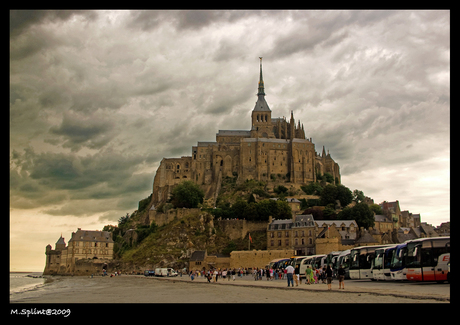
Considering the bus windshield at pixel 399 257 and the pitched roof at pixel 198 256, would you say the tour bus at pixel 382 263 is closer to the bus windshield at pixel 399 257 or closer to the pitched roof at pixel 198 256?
the bus windshield at pixel 399 257

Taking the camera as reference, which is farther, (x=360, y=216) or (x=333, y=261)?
(x=360, y=216)

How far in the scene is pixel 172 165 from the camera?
115250 mm

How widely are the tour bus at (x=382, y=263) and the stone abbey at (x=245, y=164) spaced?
252 feet

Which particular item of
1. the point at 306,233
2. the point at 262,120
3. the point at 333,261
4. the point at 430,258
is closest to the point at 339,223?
the point at 306,233

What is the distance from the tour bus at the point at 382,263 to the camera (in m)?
29.2

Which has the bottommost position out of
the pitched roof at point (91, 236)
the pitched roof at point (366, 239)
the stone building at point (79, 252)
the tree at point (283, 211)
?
the stone building at point (79, 252)

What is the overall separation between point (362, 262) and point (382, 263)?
3.67m

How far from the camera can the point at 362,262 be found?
33781mm

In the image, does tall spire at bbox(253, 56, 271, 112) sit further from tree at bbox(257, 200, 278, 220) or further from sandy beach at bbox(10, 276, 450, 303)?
sandy beach at bbox(10, 276, 450, 303)

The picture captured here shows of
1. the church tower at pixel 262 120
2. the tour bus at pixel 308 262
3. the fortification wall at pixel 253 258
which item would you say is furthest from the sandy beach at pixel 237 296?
the church tower at pixel 262 120

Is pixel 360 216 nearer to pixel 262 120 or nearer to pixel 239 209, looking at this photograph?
pixel 239 209
